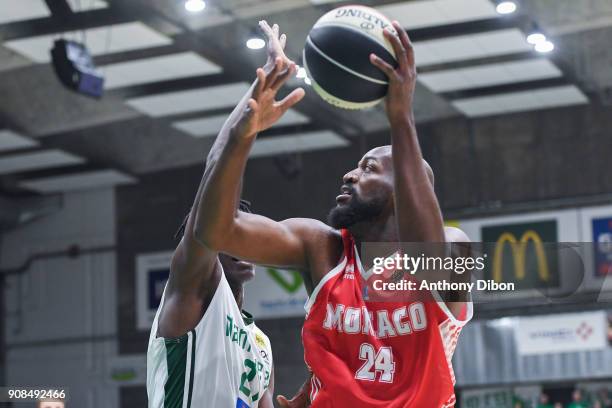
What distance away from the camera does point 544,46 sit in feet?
47.3

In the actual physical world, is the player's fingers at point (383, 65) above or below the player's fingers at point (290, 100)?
above

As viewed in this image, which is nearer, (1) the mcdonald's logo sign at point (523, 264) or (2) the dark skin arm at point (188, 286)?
(1) the mcdonald's logo sign at point (523, 264)

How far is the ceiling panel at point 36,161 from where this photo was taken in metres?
19.1

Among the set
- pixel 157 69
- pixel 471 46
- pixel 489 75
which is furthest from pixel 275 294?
pixel 471 46

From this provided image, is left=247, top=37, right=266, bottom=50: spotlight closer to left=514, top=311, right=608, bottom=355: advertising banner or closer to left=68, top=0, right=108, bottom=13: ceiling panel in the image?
left=68, top=0, right=108, bottom=13: ceiling panel

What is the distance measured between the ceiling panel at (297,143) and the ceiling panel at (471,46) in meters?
3.94

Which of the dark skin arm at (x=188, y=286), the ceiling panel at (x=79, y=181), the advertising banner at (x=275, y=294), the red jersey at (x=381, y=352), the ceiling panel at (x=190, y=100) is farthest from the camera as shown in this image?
the ceiling panel at (x=79, y=181)

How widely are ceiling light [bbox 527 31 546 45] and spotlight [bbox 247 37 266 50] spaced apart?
136 inches

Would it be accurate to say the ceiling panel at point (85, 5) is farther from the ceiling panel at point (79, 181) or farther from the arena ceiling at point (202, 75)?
the ceiling panel at point (79, 181)

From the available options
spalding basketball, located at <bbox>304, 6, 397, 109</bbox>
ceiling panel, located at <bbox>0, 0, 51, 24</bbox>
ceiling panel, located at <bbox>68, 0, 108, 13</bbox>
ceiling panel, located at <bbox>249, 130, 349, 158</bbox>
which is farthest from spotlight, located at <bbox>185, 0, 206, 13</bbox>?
spalding basketball, located at <bbox>304, 6, 397, 109</bbox>

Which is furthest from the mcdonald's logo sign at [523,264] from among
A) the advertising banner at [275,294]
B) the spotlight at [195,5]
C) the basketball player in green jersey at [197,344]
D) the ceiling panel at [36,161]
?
the ceiling panel at [36,161]

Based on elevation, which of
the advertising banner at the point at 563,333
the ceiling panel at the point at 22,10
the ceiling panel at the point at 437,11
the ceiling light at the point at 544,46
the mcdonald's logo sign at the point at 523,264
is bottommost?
the mcdonald's logo sign at the point at 523,264

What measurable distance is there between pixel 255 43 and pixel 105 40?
6.44ft

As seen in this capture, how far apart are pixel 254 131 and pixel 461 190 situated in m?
16.0
